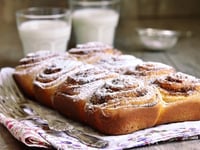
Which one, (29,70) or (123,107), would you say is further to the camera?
(29,70)

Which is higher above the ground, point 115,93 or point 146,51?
point 115,93

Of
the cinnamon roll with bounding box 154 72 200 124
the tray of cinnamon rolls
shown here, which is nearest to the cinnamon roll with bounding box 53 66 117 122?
the tray of cinnamon rolls

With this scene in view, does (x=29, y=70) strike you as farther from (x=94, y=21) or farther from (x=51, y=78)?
(x=94, y=21)

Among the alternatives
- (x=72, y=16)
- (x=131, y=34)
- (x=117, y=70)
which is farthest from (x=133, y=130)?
(x=131, y=34)

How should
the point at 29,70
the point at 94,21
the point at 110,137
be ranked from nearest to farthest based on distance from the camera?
the point at 110,137 < the point at 29,70 < the point at 94,21

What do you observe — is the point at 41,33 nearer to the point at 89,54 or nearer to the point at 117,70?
the point at 89,54

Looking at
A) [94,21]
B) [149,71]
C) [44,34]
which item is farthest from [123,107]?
[94,21]

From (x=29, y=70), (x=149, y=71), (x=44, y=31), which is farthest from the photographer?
(x=44, y=31)

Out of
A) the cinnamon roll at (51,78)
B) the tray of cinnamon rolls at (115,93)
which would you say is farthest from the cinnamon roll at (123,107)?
the cinnamon roll at (51,78)
